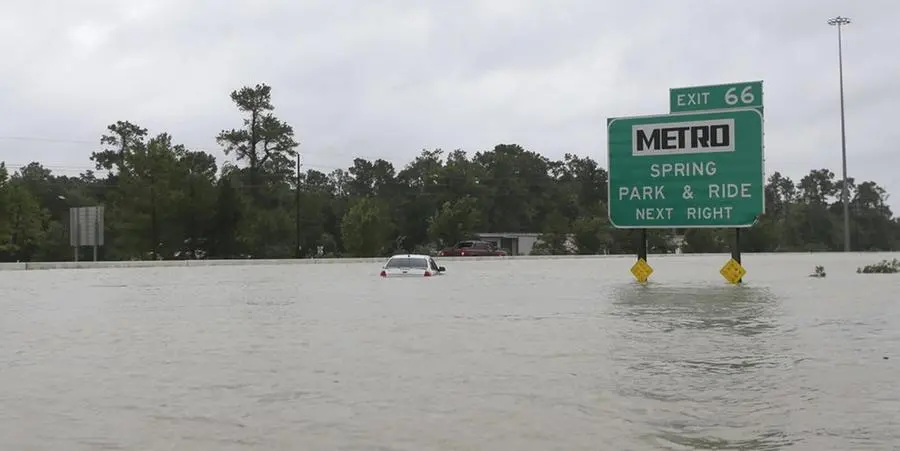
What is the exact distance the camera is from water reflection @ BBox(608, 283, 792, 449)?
8.52 metres

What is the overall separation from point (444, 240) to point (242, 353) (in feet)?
304

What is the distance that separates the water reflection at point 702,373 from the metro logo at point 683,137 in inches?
502

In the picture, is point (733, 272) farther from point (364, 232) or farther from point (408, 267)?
point (364, 232)

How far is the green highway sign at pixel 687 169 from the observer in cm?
3503

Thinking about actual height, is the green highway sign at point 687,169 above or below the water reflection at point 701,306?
above

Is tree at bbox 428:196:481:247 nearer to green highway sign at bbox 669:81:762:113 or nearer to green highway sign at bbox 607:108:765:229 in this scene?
green highway sign at bbox 607:108:765:229

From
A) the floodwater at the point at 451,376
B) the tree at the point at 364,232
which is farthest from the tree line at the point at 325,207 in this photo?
the floodwater at the point at 451,376

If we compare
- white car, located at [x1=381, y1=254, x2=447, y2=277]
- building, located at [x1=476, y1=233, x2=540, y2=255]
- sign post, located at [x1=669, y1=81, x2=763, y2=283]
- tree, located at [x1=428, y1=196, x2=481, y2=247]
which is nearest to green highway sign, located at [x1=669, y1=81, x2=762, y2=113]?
sign post, located at [x1=669, y1=81, x2=763, y2=283]

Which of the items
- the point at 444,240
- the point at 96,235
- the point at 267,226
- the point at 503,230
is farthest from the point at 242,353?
the point at 503,230

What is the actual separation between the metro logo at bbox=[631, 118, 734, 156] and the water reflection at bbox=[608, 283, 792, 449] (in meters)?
12.8

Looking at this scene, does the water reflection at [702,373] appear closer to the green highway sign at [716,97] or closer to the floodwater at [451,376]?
the floodwater at [451,376]

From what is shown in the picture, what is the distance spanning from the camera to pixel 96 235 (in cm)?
7256

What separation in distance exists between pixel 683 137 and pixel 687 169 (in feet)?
3.86

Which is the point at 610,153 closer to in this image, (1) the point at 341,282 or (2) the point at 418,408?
(1) the point at 341,282
